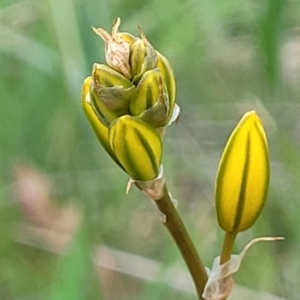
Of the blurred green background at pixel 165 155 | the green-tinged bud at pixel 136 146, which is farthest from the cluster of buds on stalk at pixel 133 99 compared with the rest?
the blurred green background at pixel 165 155

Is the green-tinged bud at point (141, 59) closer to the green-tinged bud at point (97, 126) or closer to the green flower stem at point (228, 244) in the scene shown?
the green-tinged bud at point (97, 126)

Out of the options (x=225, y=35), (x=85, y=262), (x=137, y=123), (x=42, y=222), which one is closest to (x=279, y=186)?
(x=225, y=35)

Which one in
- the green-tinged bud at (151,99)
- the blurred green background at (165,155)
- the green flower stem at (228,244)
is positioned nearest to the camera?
the green-tinged bud at (151,99)

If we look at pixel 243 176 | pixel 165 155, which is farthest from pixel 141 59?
pixel 165 155

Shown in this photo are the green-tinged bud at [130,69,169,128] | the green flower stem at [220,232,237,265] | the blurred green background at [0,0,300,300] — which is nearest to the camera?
the green-tinged bud at [130,69,169,128]

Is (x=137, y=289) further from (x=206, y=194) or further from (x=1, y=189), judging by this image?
(x=1, y=189)

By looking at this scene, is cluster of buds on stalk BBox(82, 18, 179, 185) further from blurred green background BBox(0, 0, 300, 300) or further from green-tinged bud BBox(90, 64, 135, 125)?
blurred green background BBox(0, 0, 300, 300)

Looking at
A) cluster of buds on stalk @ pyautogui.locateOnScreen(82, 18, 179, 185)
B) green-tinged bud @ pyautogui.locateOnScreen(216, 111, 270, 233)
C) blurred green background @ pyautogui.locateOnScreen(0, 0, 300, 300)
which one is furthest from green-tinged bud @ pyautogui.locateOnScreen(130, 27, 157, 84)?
blurred green background @ pyautogui.locateOnScreen(0, 0, 300, 300)

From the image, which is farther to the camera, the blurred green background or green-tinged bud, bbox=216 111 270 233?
the blurred green background
